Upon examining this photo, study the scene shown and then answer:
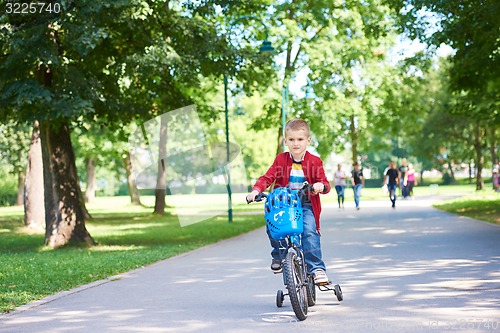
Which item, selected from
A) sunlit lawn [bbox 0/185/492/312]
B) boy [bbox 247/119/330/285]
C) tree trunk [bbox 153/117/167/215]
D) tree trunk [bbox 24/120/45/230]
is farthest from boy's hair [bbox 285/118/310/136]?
tree trunk [bbox 153/117/167/215]

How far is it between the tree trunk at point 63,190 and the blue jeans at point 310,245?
11.7 m

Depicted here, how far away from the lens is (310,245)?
311 inches

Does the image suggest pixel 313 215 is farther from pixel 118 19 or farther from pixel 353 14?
pixel 353 14

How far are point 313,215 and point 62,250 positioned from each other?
1149 centimetres

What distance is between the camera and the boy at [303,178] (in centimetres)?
775

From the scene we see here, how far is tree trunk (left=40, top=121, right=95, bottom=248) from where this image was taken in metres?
18.8

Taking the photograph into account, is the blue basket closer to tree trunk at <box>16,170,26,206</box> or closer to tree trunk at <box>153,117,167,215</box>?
tree trunk at <box>153,117,167,215</box>

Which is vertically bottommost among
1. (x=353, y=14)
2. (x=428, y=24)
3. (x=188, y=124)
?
(x=188, y=124)

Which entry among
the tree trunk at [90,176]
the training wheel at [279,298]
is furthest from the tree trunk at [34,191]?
the tree trunk at [90,176]

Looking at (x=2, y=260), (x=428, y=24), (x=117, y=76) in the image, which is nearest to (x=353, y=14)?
(x=428, y=24)

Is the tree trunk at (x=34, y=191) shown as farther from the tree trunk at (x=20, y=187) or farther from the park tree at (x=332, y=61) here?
the tree trunk at (x=20, y=187)

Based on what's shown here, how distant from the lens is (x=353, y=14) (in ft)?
128

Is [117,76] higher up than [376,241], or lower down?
higher up

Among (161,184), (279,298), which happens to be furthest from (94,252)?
(161,184)
